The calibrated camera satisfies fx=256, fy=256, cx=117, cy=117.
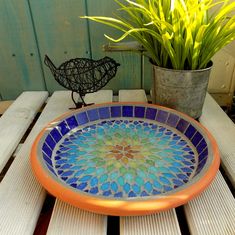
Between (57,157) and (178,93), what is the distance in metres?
0.24

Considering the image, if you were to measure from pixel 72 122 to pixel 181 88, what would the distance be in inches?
8.2

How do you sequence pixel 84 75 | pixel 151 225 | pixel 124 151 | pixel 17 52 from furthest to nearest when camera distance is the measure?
pixel 17 52 < pixel 84 75 < pixel 124 151 < pixel 151 225

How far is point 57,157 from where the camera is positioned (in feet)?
1.29

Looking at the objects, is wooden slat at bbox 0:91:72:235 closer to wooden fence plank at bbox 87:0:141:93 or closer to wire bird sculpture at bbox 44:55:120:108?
wire bird sculpture at bbox 44:55:120:108

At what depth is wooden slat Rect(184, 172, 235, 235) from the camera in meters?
0.29

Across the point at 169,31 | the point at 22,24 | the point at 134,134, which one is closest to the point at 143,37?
the point at 169,31

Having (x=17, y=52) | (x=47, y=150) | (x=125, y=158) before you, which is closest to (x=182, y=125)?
(x=125, y=158)

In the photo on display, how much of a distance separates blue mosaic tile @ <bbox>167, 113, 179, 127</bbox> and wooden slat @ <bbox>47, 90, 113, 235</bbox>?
218 mm

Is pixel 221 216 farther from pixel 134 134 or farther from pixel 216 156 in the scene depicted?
pixel 134 134

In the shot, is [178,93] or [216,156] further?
[178,93]

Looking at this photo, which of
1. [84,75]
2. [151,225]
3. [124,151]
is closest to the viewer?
[151,225]

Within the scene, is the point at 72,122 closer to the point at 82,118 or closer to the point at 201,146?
the point at 82,118

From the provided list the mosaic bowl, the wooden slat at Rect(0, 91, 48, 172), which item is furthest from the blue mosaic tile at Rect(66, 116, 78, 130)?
the wooden slat at Rect(0, 91, 48, 172)

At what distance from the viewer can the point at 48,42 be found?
2.03 feet
